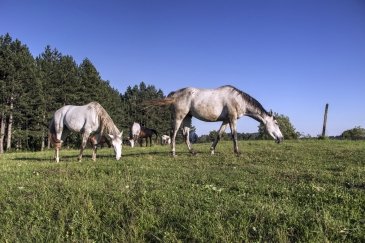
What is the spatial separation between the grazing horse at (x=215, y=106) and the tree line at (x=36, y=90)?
100ft

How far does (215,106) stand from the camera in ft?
54.0

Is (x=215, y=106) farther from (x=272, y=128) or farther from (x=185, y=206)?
(x=185, y=206)

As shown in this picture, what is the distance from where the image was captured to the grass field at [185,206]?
20.9 ft

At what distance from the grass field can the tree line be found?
3767cm

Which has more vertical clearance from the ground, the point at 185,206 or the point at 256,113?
the point at 256,113

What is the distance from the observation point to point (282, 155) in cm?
1554

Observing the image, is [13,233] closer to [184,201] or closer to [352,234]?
[184,201]

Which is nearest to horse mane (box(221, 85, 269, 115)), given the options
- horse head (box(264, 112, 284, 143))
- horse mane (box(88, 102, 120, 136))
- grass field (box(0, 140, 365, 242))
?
horse head (box(264, 112, 284, 143))

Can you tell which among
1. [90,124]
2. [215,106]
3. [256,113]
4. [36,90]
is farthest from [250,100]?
[36,90]

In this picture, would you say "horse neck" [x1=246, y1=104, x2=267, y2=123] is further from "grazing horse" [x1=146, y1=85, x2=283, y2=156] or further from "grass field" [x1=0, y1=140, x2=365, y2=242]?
"grass field" [x1=0, y1=140, x2=365, y2=242]

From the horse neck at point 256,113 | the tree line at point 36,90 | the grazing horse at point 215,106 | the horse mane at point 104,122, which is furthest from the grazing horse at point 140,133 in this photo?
the horse neck at point 256,113

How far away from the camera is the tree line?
52.4 metres

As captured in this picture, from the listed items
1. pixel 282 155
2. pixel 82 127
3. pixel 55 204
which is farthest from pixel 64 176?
pixel 282 155

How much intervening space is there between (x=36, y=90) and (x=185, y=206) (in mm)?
53398
